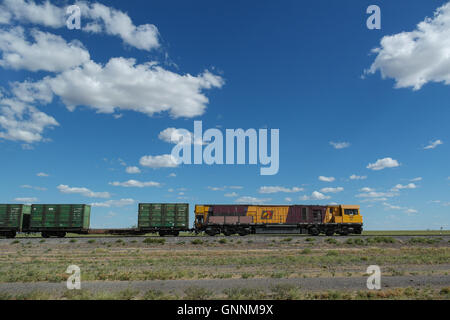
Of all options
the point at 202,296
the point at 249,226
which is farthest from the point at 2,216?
the point at 202,296

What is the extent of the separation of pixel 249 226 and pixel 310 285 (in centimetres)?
2623

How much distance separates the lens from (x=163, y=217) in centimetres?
3850

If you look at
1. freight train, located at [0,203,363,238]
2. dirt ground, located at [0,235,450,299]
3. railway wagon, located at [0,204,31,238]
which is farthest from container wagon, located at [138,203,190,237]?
dirt ground, located at [0,235,450,299]

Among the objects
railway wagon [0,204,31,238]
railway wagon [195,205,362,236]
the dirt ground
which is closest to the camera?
the dirt ground

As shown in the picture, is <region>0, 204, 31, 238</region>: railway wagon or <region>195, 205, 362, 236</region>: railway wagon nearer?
<region>0, 204, 31, 238</region>: railway wagon

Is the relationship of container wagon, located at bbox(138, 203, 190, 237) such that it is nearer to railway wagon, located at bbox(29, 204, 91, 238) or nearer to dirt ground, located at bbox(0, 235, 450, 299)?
railway wagon, located at bbox(29, 204, 91, 238)

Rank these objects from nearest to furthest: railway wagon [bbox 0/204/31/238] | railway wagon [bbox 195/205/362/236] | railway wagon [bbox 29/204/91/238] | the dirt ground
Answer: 1. the dirt ground
2. railway wagon [bbox 0/204/31/238]
3. railway wagon [bbox 29/204/91/238]
4. railway wagon [bbox 195/205/362/236]

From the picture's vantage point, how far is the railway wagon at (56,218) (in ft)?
125

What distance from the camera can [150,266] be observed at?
1803 cm

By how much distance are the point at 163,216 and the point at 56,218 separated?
1292 cm

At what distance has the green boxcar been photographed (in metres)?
38.3

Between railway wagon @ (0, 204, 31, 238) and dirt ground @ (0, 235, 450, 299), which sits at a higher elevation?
railway wagon @ (0, 204, 31, 238)
